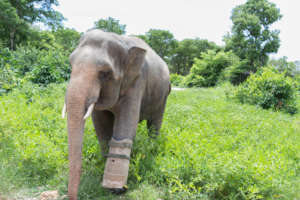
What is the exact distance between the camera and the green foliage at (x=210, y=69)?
22391 mm

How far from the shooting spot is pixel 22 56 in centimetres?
Answer: 1034

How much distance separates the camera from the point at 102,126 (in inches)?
128

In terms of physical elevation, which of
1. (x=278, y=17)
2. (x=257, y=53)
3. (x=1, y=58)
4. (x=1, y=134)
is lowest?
(x=1, y=134)

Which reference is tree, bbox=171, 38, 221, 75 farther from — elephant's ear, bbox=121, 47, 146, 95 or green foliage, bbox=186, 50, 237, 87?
elephant's ear, bbox=121, 47, 146, 95

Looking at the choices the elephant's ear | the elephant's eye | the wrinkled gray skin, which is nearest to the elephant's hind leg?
the wrinkled gray skin

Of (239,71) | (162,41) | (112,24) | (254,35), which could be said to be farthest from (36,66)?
(162,41)

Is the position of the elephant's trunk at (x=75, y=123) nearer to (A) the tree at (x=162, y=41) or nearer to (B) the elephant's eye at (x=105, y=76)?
(B) the elephant's eye at (x=105, y=76)

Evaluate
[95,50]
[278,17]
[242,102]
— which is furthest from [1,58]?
[278,17]

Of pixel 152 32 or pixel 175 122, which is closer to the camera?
pixel 175 122

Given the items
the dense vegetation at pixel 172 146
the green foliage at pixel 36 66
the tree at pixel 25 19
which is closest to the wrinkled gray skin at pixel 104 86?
the dense vegetation at pixel 172 146

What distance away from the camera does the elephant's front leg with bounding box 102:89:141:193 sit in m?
2.55

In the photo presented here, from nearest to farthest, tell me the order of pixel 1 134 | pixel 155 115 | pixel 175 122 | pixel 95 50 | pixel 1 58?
pixel 95 50, pixel 1 134, pixel 155 115, pixel 175 122, pixel 1 58

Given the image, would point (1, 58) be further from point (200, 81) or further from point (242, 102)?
point (200, 81)

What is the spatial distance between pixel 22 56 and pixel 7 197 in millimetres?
9008
